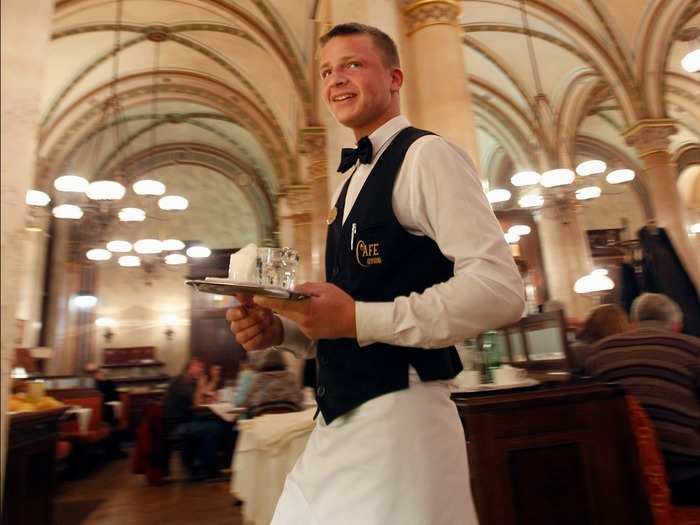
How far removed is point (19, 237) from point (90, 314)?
1419 cm

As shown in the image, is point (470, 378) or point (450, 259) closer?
point (450, 259)

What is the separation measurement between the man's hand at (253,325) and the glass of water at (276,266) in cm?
7

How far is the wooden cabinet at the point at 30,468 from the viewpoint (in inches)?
136

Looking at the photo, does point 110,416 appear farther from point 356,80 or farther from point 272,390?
point 356,80

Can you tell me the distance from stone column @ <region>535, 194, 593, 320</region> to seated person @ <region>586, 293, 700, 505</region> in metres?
8.16

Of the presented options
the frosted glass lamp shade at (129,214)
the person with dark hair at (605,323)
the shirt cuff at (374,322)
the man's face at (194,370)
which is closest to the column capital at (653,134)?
the person with dark hair at (605,323)

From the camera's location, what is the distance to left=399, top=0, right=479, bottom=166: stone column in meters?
4.76

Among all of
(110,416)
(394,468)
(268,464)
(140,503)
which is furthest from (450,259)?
(110,416)

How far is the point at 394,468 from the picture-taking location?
33.7 inches

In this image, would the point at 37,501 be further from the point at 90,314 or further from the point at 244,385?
the point at 90,314

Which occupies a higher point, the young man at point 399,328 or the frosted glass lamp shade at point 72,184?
the frosted glass lamp shade at point 72,184

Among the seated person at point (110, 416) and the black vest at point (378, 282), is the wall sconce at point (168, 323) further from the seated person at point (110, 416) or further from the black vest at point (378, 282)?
the black vest at point (378, 282)

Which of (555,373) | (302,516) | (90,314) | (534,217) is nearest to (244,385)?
(555,373)

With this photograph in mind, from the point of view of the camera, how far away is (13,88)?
7.39ft
